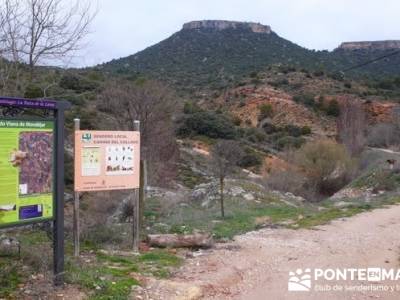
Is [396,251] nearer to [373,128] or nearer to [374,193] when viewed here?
[374,193]

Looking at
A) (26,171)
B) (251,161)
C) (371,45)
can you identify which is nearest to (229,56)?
(371,45)

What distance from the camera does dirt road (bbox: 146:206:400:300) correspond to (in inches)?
274

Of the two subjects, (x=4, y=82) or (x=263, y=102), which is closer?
(x=4, y=82)

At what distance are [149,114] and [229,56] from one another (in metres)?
53.0

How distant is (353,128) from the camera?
157 ft

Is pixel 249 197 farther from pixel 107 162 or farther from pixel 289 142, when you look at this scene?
pixel 289 142

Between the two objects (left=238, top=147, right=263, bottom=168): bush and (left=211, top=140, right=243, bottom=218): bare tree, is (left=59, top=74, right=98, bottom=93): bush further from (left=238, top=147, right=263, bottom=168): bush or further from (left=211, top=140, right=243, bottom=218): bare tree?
(left=238, top=147, right=263, bottom=168): bush

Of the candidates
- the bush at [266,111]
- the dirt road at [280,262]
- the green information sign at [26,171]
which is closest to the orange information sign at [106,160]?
the green information sign at [26,171]

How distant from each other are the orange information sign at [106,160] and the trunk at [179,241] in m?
1.27

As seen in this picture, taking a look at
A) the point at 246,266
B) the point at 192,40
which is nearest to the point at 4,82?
the point at 246,266

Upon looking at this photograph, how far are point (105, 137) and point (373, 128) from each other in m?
47.5

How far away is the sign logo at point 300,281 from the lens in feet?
23.8

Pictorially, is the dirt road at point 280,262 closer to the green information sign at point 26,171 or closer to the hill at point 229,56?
the green information sign at point 26,171

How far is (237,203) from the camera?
729 inches
